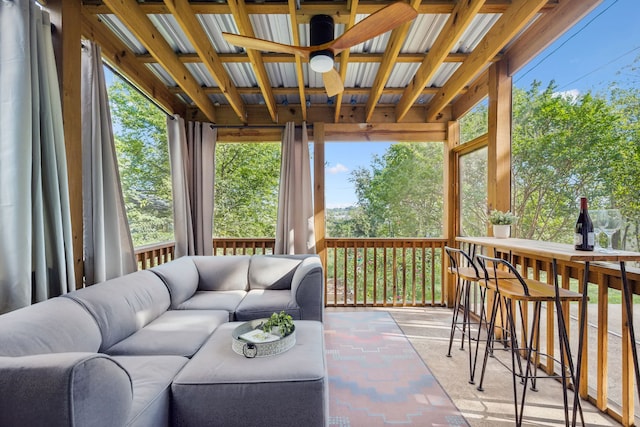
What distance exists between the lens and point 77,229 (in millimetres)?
2029

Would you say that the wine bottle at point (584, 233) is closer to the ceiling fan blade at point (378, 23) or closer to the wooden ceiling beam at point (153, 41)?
the ceiling fan blade at point (378, 23)

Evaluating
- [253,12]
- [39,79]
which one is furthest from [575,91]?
[39,79]

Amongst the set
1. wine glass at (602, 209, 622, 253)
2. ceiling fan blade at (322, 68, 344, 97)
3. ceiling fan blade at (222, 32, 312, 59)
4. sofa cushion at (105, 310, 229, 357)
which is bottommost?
sofa cushion at (105, 310, 229, 357)

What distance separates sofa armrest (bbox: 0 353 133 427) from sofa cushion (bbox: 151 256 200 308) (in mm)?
1612

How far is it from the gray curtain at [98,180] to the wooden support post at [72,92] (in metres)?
0.08

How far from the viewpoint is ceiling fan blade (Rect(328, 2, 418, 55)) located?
1588 mm

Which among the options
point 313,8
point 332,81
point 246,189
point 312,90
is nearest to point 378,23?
point 313,8

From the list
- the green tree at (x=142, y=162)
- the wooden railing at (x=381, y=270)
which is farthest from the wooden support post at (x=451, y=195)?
the green tree at (x=142, y=162)

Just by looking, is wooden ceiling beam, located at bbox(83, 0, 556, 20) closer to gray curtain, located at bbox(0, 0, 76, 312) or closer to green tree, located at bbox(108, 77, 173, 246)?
gray curtain, located at bbox(0, 0, 76, 312)

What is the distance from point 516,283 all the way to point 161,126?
415 cm

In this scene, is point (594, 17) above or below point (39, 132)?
above

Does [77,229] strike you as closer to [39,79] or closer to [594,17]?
[39,79]

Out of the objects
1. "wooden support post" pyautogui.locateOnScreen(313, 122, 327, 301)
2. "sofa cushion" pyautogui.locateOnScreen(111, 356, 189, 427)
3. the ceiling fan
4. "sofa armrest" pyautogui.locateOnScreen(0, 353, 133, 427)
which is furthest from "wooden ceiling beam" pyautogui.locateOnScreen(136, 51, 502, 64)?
"sofa armrest" pyautogui.locateOnScreen(0, 353, 133, 427)

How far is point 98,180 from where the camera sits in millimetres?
2166
